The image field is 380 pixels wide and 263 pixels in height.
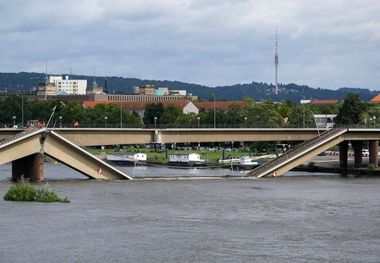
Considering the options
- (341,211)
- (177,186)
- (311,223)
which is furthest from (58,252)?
(177,186)

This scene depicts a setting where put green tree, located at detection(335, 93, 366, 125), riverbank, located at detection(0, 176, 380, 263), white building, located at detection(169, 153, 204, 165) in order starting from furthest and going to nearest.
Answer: green tree, located at detection(335, 93, 366, 125), white building, located at detection(169, 153, 204, 165), riverbank, located at detection(0, 176, 380, 263)

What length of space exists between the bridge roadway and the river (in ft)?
23.5

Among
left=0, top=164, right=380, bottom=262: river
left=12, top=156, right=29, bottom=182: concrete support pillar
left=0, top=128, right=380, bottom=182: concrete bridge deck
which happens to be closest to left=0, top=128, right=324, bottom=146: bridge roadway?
left=0, top=128, right=380, bottom=182: concrete bridge deck

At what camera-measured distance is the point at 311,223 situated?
59.6m

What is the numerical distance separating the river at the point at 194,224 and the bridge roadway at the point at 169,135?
7160 millimetres

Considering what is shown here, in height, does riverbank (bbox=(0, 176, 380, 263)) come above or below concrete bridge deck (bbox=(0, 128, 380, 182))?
below

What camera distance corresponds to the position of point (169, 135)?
97500 millimetres

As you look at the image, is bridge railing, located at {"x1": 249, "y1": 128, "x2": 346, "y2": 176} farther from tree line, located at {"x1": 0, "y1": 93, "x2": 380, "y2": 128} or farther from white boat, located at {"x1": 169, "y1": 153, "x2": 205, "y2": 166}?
tree line, located at {"x1": 0, "y1": 93, "x2": 380, "y2": 128}

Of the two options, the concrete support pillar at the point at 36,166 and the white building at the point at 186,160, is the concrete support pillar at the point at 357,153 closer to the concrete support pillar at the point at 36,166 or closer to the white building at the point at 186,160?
the white building at the point at 186,160

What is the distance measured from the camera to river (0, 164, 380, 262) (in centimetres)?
4816

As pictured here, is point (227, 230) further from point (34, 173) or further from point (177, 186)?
point (34, 173)

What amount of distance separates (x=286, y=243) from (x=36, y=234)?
12.4 metres

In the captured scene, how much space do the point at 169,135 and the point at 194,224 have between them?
1554 inches

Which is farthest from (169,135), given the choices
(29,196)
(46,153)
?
(29,196)
